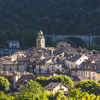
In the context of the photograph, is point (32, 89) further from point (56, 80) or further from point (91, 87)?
point (56, 80)

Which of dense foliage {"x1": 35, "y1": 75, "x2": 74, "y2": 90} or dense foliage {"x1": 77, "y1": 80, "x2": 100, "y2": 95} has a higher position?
dense foliage {"x1": 35, "y1": 75, "x2": 74, "y2": 90}

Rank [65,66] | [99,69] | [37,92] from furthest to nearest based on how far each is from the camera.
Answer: [65,66]
[99,69]
[37,92]

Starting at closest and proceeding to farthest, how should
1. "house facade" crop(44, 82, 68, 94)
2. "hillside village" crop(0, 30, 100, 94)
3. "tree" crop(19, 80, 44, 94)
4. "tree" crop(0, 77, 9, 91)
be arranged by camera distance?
"tree" crop(19, 80, 44, 94) → "house facade" crop(44, 82, 68, 94) → "tree" crop(0, 77, 9, 91) → "hillside village" crop(0, 30, 100, 94)

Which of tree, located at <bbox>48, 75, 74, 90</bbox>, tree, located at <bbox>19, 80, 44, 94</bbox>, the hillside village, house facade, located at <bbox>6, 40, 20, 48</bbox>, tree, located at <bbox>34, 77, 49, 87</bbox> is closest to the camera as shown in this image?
tree, located at <bbox>19, 80, 44, 94</bbox>

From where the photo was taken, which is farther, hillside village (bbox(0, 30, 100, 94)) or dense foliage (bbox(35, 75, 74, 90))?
hillside village (bbox(0, 30, 100, 94))

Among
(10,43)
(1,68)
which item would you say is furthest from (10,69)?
(10,43)

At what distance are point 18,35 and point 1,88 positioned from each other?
9674cm

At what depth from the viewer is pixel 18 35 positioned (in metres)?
165

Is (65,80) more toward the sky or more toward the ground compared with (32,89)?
more toward the sky

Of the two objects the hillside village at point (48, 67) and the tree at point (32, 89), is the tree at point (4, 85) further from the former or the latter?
the tree at point (32, 89)

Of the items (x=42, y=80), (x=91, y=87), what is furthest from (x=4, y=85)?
(x=91, y=87)

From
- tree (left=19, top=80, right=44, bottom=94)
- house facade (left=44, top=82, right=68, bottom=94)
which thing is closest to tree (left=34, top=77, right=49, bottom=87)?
house facade (left=44, top=82, right=68, bottom=94)

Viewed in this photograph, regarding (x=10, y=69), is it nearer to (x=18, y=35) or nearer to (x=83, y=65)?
(x=83, y=65)

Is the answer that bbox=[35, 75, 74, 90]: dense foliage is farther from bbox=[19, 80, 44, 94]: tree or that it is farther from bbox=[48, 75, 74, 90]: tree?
bbox=[19, 80, 44, 94]: tree
